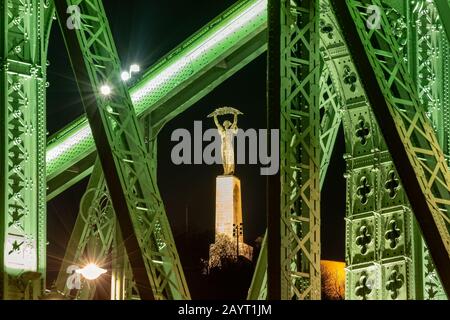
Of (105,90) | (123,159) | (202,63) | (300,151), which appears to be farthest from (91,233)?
(300,151)

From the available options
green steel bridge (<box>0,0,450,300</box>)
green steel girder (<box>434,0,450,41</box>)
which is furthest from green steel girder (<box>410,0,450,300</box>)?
green steel girder (<box>434,0,450,41</box>)

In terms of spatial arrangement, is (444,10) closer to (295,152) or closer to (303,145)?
(303,145)

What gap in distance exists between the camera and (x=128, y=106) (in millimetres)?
16766

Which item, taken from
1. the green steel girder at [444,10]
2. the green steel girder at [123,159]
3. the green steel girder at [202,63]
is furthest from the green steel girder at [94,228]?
the green steel girder at [444,10]

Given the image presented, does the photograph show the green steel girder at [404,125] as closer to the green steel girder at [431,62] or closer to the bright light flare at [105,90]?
the green steel girder at [431,62]

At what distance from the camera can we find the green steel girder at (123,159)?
16047 mm

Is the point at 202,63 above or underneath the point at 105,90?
above

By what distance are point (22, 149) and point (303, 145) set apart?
3721 mm

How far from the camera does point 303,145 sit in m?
15.7

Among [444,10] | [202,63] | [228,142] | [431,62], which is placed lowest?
[431,62]

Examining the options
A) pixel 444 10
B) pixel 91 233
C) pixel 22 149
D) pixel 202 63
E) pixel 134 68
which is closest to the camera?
pixel 444 10

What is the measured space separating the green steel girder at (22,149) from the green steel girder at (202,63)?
17.0 feet
